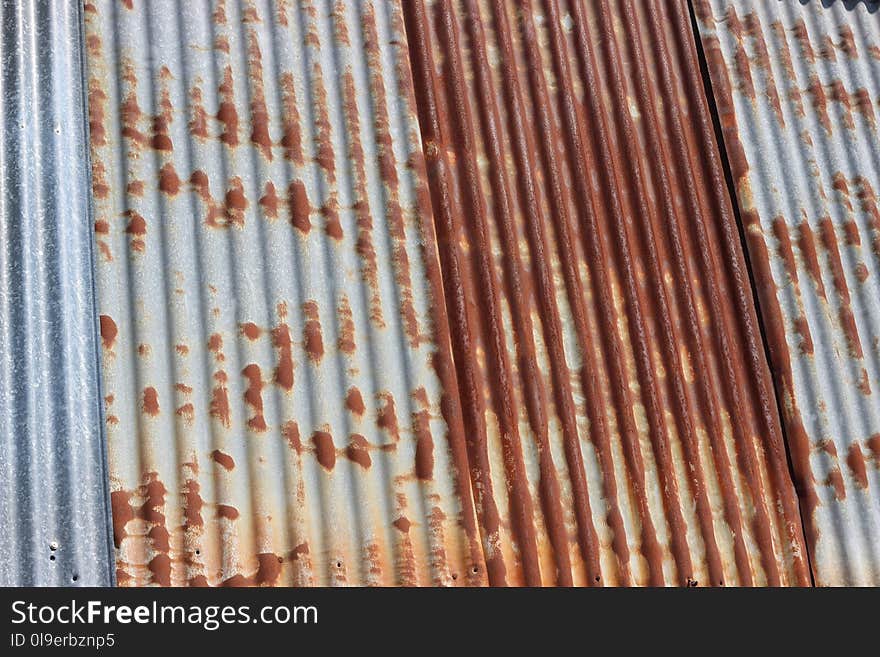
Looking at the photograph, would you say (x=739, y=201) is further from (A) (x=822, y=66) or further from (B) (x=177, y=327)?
(B) (x=177, y=327)

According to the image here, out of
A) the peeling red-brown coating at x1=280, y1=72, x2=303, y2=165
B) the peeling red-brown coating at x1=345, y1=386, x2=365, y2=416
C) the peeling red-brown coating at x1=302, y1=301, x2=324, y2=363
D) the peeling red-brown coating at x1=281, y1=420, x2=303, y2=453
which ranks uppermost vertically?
the peeling red-brown coating at x1=280, y1=72, x2=303, y2=165

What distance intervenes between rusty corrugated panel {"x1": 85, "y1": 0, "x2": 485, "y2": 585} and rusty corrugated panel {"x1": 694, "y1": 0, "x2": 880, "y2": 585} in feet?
4.84

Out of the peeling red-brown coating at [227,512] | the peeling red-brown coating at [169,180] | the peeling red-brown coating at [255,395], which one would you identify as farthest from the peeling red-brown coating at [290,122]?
the peeling red-brown coating at [227,512]

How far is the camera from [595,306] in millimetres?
4441

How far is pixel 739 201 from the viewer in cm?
489

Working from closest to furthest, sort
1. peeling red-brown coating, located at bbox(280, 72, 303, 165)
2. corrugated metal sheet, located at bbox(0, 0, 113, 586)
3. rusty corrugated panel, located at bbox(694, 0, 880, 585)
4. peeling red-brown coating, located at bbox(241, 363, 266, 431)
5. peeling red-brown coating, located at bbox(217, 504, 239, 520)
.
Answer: corrugated metal sheet, located at bbox(0, 0, 113, 586) < peeling red-brown coating, located at bbox(217, 504, 239, 520) < peeling red-brown coating, located at bbox(241, 363, 266, 431) < peeling red-brown coating, located at bbox(280, 72, 303, 165) < rusty corrugated panel, located at bbox(694, 0, 880, 585)

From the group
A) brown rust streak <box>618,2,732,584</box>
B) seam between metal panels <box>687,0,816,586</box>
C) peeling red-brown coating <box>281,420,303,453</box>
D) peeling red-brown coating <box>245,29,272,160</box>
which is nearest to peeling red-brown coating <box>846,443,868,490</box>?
seam between metal panels <box>687,0,816,586</box>

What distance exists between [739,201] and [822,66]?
96 centimetres

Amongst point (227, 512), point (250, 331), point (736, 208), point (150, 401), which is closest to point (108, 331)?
point (150, 401)

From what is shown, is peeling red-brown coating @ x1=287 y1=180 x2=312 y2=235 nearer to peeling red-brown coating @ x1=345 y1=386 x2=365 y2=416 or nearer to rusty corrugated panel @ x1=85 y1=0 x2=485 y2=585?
rusty corrugated panel @ x1=85 y1=0 x2=485 y2=585

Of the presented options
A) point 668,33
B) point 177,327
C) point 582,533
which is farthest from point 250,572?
point 668,33

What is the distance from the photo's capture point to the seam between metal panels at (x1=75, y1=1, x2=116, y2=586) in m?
3.47

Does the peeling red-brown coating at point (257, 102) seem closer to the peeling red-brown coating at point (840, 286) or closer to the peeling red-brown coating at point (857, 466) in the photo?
the peeling red-brown coating at point (840, 286)

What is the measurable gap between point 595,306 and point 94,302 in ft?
6.06
